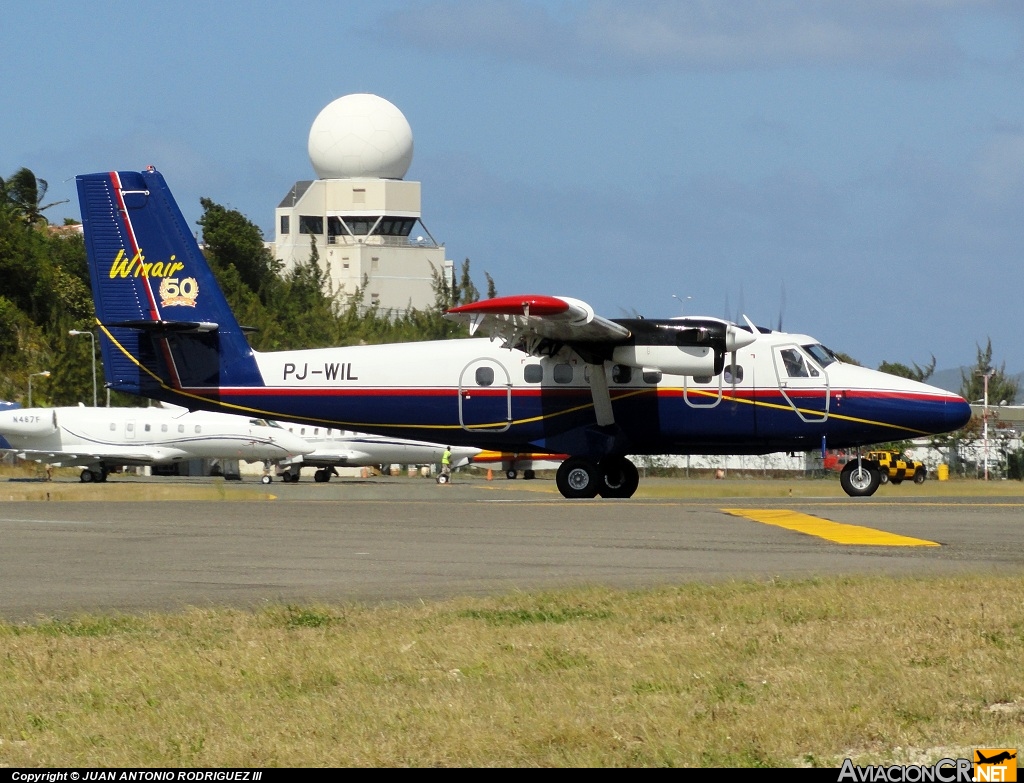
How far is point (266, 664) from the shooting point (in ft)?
26.3

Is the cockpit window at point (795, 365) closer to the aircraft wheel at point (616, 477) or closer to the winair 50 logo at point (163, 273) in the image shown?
the aircraft wheel at point (616, 477)

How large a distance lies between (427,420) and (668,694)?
18.3 m

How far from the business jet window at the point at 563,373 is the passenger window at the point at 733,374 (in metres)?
2.80

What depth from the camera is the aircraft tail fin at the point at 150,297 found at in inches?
997

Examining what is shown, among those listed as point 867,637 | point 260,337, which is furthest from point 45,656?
point 260,337

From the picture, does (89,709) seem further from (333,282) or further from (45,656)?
(333,282)

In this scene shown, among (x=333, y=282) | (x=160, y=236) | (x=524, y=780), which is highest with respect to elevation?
(x=333, y=282)

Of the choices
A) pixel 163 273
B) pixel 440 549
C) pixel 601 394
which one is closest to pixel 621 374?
pixel 601 394

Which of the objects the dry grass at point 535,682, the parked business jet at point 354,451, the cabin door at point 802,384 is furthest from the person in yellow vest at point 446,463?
the dry grass at point 535,682

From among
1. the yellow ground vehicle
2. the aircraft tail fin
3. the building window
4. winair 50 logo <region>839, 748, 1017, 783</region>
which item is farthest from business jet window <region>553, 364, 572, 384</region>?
the building window

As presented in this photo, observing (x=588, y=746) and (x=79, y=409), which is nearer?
(x=588, y=746)

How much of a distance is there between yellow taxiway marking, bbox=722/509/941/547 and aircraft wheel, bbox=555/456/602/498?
19.4ft

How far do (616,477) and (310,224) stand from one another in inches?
3080

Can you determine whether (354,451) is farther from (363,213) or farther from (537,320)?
(363,213)
